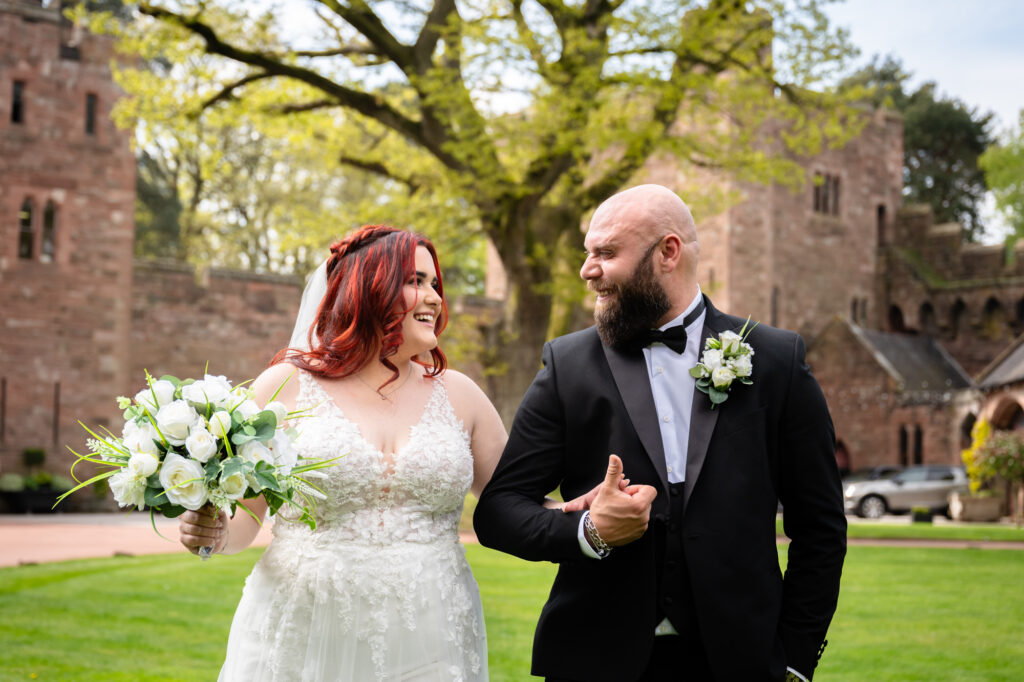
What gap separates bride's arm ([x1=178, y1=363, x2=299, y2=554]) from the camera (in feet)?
10.3

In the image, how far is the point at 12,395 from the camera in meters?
24.0

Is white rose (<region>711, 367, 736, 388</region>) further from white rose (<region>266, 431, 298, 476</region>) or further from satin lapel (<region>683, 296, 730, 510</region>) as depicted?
white rose (<region>266, 431, 298, 476</region>)

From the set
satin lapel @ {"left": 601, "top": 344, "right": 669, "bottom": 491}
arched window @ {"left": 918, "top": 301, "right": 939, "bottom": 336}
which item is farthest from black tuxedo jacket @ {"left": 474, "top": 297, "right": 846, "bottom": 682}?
arched window @ {"left": 918, "top": 301, "right": 939, "bottom": 336}

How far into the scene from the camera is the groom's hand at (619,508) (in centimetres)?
260

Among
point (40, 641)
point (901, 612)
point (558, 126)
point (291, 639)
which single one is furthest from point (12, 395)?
point (291, 639)

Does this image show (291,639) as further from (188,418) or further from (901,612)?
(901,612)

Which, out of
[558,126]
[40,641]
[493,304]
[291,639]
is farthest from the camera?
[493,304]

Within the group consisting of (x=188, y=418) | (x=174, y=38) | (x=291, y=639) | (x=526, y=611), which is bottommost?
(x=526, y=611)

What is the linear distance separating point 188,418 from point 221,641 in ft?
18.6

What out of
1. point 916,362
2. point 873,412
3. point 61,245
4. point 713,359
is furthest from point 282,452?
point 916,362

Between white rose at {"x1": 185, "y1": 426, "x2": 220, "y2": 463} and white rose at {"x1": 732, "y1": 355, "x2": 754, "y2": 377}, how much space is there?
139 centimetres

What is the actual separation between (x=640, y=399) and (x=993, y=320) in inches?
1669

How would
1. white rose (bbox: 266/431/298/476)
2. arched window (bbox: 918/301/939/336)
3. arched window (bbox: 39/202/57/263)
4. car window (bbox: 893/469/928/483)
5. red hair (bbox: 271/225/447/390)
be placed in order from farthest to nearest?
arched window (bbox: 918/301/939/336), car window (bbox: 893/469/928/483), arched window (bbox: 39/202/57/263), red hair (bbox: 271/225/447/390), white rose (bbox: 266/431/298/476)

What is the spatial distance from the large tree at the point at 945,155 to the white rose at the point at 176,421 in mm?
52063
